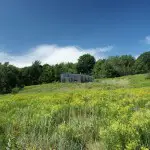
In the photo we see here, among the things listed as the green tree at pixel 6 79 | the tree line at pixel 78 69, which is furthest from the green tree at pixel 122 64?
the green tree at pixel 6 79

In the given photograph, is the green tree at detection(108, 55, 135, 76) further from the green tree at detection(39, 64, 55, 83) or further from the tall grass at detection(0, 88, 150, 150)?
the tall grass at detection(0, 88, 150, 150)

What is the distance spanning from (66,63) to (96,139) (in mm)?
82068

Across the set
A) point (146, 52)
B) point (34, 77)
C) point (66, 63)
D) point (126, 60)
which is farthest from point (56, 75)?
point (146, 52)

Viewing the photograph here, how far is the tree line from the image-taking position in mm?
58794

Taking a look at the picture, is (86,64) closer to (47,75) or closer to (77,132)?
(47,75)

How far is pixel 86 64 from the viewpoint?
285 ft

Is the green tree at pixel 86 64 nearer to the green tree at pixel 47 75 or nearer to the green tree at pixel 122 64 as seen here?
the green tree at pixel 122 64

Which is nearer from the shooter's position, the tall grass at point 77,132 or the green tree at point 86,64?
the tall grass at point 77,132

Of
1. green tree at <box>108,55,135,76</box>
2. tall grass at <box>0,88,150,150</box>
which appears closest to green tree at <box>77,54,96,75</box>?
green tree at <box>108,55,135,76</box>

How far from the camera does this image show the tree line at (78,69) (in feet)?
193

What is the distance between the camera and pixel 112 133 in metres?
4.65

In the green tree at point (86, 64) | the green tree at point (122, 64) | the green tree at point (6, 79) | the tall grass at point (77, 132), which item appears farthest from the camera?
the green tree at point (86, 64)

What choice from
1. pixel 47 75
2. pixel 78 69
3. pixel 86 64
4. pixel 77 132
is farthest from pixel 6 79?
pixel 77 132

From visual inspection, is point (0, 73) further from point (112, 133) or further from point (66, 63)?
point (112, 133)
